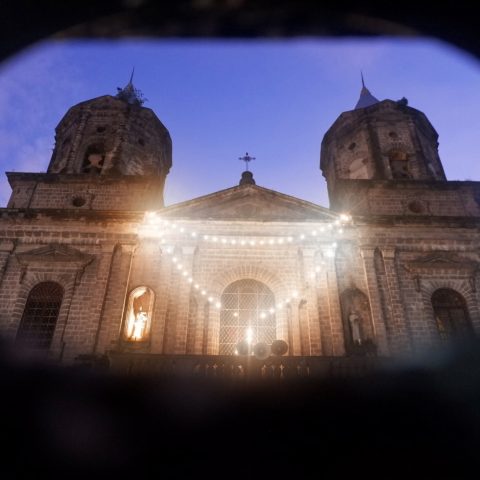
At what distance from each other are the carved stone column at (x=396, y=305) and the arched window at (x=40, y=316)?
9735mm

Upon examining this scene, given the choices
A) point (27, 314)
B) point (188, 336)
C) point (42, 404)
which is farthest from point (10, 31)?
point (27, 314)

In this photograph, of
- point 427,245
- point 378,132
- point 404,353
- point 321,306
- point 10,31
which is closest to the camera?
point 10,31

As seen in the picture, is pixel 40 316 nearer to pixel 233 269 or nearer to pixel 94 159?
pixel 233 269

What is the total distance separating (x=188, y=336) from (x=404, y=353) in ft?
19.4

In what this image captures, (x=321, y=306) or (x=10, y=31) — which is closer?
(x=10, y=31)

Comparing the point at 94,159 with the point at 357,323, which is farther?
the point at 94,159

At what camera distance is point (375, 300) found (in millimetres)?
11148

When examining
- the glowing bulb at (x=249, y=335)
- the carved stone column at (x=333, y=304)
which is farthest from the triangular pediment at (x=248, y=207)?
the glowing bulb at (x=249, y=335)

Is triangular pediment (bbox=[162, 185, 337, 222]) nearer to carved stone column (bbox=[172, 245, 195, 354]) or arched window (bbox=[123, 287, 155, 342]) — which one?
carved stone column (bbox=[172, 245, 195, 354])

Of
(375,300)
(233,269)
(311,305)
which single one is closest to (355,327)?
(375,300)

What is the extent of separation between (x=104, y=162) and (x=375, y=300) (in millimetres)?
10963

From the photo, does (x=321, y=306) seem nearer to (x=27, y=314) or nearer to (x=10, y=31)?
(x=27, y=314)

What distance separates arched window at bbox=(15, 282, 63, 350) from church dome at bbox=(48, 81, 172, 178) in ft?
15.9

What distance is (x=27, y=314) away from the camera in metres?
11.1
